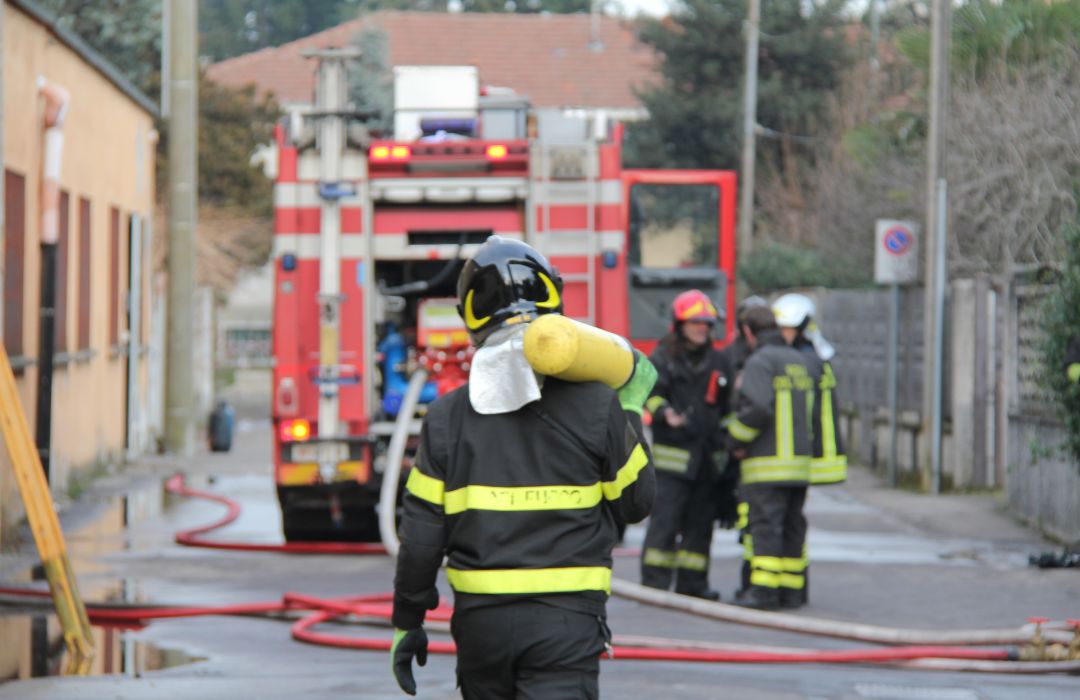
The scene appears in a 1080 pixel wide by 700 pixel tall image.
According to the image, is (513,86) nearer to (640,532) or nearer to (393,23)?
(393,23)

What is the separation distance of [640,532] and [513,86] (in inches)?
1539

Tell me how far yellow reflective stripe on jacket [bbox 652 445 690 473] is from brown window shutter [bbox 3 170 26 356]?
542 cm

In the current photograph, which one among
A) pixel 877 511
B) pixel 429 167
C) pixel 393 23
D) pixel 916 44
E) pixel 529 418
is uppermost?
pixel 393 23

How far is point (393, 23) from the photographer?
54938 millimetres

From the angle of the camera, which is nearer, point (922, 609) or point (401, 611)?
point (401, 611)

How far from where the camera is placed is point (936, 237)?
56.5ft

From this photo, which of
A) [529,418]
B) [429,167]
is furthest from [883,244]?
[529,418]

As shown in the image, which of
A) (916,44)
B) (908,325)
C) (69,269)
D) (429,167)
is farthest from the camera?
(916,44)

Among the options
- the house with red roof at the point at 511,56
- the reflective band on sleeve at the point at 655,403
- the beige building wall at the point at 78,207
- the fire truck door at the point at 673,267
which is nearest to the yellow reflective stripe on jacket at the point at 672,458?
the reflective band on sleeve at the point at 655,403

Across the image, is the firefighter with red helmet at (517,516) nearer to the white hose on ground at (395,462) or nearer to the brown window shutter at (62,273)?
the white hose on ground at (395,462)

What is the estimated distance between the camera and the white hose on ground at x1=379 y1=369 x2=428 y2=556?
10727 millimetres

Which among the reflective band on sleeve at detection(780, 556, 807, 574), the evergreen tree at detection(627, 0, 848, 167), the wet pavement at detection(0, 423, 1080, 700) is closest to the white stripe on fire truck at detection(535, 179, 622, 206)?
the wet pavement at detection(0, 423, 1080, 700)

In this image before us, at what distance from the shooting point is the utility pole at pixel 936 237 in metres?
17.2

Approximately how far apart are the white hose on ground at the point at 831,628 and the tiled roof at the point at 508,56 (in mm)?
42164
